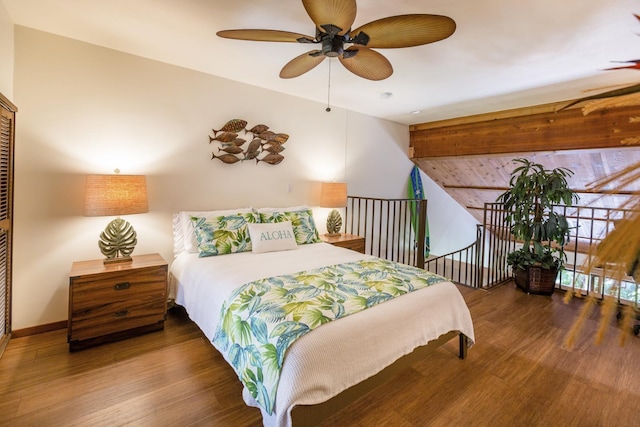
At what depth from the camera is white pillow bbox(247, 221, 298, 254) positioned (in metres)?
3.03

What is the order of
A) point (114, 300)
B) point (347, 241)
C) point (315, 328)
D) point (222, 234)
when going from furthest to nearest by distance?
point (347, 241), point (222, 234), point (114, 300), point (315, 328)

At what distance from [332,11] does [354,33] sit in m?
0.24

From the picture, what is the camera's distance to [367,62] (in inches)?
86.6

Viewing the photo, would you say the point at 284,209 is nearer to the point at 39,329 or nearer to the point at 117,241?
the point at 117,241

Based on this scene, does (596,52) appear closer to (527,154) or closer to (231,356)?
(527,154)

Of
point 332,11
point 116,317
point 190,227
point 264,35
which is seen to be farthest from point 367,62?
point 116,317

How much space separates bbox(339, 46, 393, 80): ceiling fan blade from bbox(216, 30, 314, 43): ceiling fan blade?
324 millimetres

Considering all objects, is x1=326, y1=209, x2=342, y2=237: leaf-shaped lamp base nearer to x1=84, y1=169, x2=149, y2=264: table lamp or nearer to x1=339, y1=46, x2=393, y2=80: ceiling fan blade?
x1=339, y1=46, x2=393, y2=80: ceiling fan blade

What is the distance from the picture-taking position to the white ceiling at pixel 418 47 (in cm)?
205

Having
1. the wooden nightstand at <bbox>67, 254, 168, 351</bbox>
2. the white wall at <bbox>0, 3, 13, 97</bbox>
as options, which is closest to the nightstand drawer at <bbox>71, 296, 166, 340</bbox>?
the wooden nightstand at <bbox>67, 254, 168, 351</bbox>

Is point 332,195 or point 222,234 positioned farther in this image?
point 332,195

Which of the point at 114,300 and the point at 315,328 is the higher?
the point at 315,328

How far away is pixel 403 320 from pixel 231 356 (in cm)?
105

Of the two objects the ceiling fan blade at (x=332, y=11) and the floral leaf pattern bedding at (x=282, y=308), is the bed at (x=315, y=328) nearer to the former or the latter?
the floral leaf pattern bedding at (x=282, y=308)
